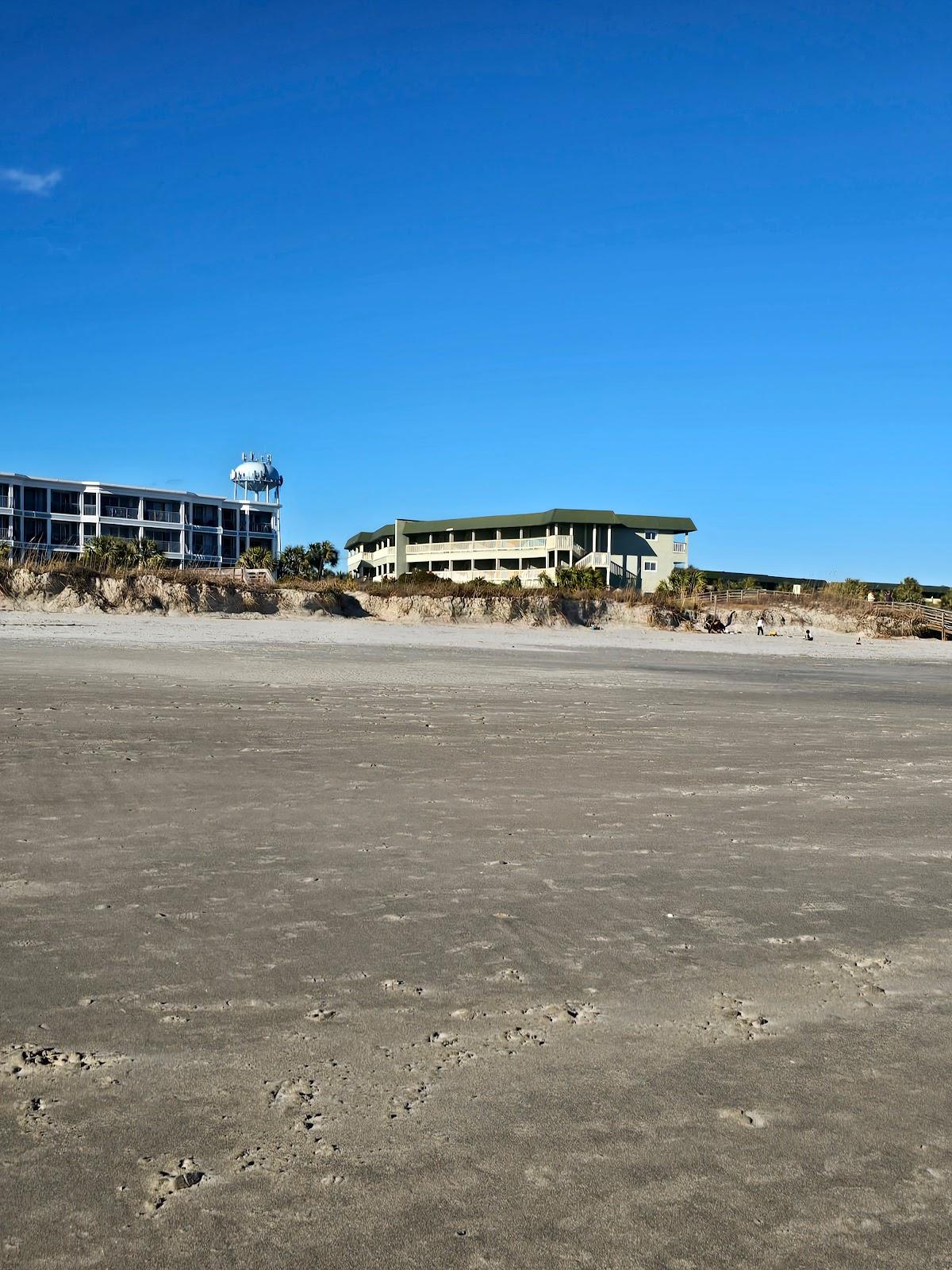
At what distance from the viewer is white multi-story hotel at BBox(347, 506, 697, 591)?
9034cm

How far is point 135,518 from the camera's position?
98.2 metres

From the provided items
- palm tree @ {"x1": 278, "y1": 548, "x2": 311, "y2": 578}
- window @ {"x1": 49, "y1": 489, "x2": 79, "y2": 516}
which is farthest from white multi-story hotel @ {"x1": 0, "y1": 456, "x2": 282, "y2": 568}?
palm tree @ {"x1": 278, "y1": 548, "x2": 311, "y2": 578}

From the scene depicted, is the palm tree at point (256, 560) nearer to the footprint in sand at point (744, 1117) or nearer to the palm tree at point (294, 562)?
the palm tree at point (294, 562)

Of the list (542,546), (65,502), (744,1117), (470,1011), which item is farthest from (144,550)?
(744,1117)

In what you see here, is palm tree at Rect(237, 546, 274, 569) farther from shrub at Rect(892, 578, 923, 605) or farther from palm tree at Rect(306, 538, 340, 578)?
shrub at Rect(892, 578, 923, 605)

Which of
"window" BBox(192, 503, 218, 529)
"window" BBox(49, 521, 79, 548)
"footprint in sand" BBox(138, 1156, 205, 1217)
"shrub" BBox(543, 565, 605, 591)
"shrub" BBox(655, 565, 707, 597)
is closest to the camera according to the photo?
"footprint in sand" BBox(138, 1156, 205, 1217)

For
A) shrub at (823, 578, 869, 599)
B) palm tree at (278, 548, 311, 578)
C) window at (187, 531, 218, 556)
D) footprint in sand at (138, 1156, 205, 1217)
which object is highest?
window at (187, 531, 218, 556)

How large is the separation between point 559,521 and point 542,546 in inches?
112

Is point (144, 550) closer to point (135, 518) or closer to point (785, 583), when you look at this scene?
point (135, 518)

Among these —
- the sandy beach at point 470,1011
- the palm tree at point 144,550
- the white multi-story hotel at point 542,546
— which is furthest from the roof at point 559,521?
the sandy beach at point 470,1011

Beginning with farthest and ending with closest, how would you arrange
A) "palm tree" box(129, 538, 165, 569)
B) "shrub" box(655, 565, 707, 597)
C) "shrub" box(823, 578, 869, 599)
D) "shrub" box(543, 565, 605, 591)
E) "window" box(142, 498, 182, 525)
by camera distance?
"window" box(142, 498, 182, 525)
"shrub" box(543, 565, 605, 591)
"palm tree" box(129, 538, 165, 569)
"shrub" box(655, 565, 707, 597)
"shrub" box(823, 578, 869, 599)

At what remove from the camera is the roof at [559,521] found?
296ft

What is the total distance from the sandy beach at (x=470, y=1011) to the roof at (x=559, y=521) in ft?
269

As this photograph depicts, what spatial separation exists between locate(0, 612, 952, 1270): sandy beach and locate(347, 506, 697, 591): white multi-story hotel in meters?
79.3
